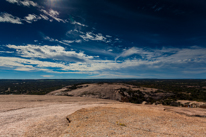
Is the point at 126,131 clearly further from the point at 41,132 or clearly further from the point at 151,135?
the point at 41,132

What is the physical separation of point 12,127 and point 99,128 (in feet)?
27.2

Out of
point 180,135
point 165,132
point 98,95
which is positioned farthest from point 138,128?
point 98,95

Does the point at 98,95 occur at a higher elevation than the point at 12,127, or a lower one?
lower

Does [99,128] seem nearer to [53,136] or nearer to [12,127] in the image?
[53,136]

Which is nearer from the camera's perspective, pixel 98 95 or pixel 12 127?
pixel 12 127

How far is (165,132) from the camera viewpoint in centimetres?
1003

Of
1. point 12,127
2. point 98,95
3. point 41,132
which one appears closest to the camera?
point 41,132

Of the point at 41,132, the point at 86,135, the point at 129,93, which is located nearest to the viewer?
the point at 86,135

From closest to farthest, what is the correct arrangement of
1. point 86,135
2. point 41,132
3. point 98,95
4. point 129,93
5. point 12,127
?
point 86,135 < point 41,132 < point 12,127 < point 98,95 < point 129,93

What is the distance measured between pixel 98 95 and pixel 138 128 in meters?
38.4

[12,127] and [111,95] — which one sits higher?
[12,127]

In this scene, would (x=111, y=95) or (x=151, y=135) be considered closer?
(x=151, y=135)

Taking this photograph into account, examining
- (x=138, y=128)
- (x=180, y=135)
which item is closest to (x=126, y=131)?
(x=138, y=128)

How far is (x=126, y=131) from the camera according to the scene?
390 inches
